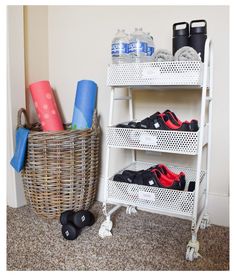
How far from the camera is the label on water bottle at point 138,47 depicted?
45.7 inches

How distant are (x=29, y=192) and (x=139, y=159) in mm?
613

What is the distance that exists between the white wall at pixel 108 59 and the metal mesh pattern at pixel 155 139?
34cm

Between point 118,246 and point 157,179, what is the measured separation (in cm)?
→ 33

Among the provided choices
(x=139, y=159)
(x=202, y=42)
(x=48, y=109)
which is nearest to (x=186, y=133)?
(x=202, y=42)

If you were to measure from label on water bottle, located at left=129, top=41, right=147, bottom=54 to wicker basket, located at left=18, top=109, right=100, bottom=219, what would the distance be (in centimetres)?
44

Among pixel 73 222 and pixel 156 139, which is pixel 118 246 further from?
pixel 156 139

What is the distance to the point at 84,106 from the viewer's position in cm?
152

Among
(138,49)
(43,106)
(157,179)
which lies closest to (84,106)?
(43,106)

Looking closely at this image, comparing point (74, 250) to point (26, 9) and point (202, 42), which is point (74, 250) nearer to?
point (202, 42)

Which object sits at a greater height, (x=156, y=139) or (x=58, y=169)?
(x=156, y=139)

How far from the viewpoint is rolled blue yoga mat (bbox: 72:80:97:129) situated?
151 cm

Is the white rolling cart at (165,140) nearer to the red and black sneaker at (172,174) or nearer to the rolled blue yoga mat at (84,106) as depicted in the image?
the red and black sneaker at (172,174)

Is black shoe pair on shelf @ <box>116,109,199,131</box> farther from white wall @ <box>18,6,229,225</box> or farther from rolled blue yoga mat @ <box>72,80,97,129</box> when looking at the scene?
rolled blue yoga mat @ <box>72,80,97,129</box>

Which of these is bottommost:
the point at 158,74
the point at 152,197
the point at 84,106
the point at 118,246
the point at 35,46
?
the point at 118,246
